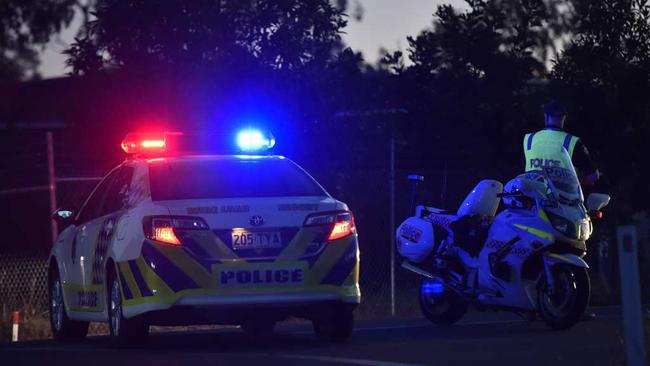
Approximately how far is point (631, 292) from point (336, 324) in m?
3.85

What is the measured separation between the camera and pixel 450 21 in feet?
69.9

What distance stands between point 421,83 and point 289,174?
10.5m

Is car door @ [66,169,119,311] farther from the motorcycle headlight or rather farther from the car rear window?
the motorcycle headlight

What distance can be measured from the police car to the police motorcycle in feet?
5.53

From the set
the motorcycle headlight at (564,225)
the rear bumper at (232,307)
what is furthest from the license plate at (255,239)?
the motorcycle headlight at (564,225)

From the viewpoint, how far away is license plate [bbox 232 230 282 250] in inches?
393

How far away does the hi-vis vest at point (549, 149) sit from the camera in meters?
11.9

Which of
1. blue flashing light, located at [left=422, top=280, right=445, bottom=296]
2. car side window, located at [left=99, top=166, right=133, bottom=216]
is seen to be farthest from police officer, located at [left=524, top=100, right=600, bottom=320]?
car side window, located at [left=99, top=166, right=133, bottom=216]

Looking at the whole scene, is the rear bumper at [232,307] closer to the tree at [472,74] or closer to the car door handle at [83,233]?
the car door handle at [83,233]

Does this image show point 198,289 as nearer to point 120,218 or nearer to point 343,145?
point 120,218

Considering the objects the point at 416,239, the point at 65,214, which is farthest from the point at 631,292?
the point at 65,214

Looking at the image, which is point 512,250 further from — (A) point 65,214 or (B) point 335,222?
(A) point 65,214


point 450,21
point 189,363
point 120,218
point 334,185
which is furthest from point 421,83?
point 189,363

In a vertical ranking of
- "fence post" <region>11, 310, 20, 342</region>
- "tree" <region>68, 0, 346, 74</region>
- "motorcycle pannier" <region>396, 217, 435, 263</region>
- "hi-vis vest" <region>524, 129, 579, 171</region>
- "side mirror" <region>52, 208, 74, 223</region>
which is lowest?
"fence post" <region>11, 310, 20, 342</region>
